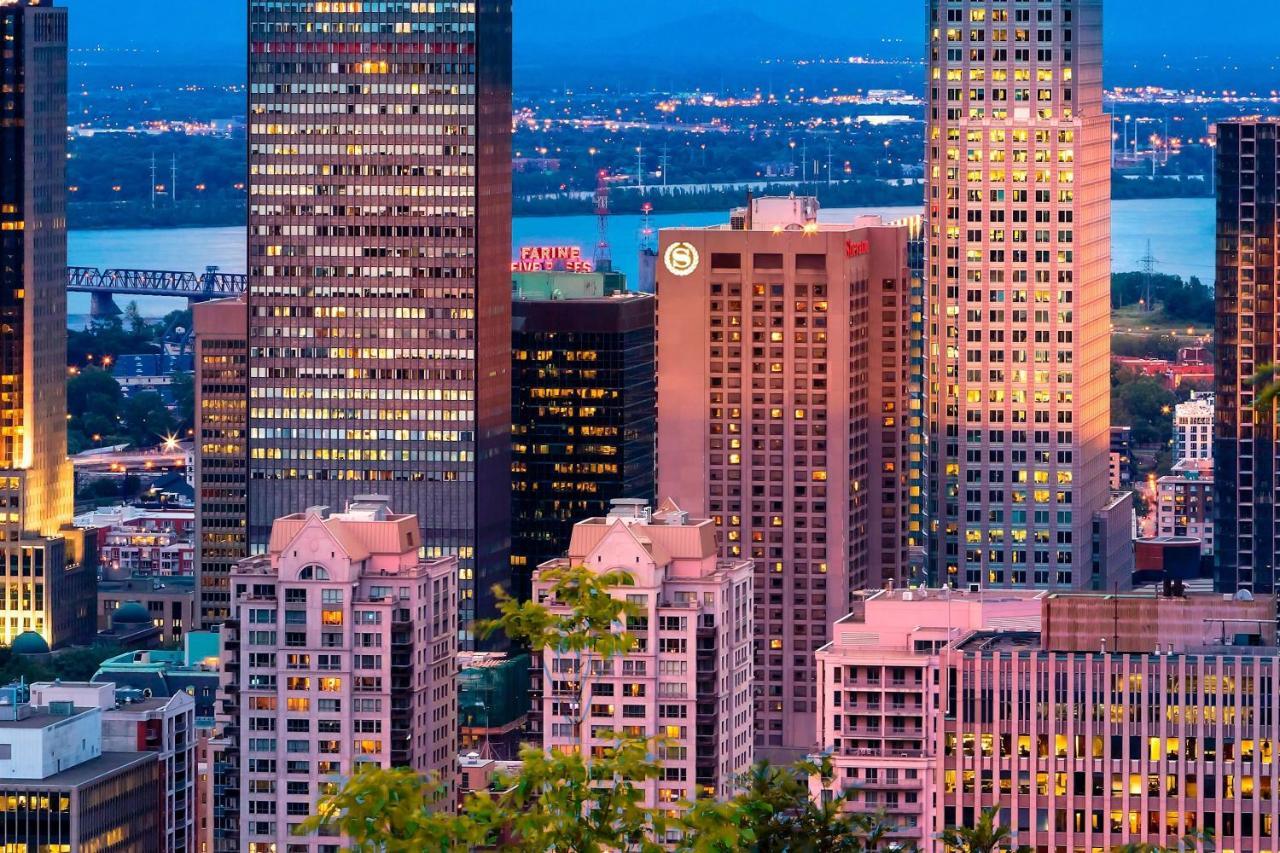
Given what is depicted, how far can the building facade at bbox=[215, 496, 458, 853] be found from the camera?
5468 inches

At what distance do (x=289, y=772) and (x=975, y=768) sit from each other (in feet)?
97.4

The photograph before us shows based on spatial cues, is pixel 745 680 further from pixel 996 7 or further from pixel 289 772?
pixel 996 7

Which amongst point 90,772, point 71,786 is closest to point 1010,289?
point 90,772

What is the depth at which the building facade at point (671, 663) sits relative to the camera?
13588 cm

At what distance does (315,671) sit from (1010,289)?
66564mm

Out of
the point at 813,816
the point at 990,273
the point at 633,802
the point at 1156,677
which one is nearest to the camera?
the point at 633,802

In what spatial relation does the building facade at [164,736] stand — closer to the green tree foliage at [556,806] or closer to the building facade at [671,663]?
the building facade at [671,663]

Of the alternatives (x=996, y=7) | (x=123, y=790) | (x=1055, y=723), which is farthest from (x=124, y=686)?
(x=1055, y=723)

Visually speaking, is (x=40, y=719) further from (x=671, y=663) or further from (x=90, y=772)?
(x=671, y=663)

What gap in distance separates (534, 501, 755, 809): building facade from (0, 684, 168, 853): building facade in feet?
49.3

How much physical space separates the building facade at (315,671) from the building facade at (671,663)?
5218 millimetres

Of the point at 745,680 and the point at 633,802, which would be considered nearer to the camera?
the point at 633,802

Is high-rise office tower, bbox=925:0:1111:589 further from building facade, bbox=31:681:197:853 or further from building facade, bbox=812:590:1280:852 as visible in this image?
building facade, bbox=812:590:1280:852

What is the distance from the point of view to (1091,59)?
655 feet
